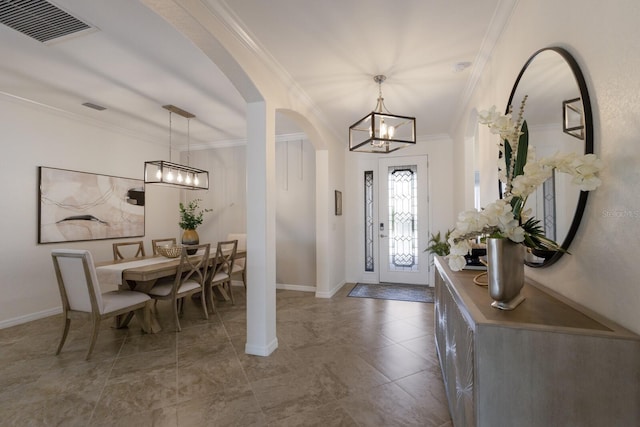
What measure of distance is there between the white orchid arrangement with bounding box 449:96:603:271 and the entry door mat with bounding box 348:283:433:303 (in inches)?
139

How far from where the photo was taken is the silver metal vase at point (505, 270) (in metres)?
1.18

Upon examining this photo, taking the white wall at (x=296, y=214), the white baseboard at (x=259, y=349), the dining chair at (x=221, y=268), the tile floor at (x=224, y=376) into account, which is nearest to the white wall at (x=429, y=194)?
the white wall at (x=296, y=214)

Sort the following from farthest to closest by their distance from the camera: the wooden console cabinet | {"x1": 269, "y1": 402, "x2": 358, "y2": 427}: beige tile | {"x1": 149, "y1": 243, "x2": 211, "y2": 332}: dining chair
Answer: {"x1": 149, "y1": 243, "x2": 211, "y2": 332}: dining chair, {"x1": 269, "y1": 402, "x2": 358, "y2": 427}: beige tile, the wooden console cabinet

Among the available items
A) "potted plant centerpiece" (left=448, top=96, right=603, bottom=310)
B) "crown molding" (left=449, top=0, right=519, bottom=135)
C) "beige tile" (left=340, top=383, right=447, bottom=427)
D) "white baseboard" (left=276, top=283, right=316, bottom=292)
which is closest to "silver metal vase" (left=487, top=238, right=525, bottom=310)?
"potted plant centerpiece" (left=448, top=96, right=603, bottom=310)

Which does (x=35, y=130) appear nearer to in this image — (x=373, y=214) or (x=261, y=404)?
(x=261, y=404)

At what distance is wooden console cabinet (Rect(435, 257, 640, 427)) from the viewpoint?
3.00ft

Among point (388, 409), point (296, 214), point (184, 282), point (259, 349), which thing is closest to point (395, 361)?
point (388, 409)

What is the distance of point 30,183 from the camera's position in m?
3.77

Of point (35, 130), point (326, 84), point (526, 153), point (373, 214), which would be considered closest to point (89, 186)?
point (35, 130)

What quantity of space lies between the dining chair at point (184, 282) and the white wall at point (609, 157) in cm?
335

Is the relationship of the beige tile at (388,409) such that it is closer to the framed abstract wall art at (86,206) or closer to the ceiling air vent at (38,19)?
the ceiling air vent at (38,19)

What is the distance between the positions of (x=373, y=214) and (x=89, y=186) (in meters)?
4.49

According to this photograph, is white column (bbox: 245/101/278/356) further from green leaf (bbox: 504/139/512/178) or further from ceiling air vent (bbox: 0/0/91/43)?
green leaf (bbox: 504/139/512/178)

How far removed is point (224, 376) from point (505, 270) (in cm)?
219
